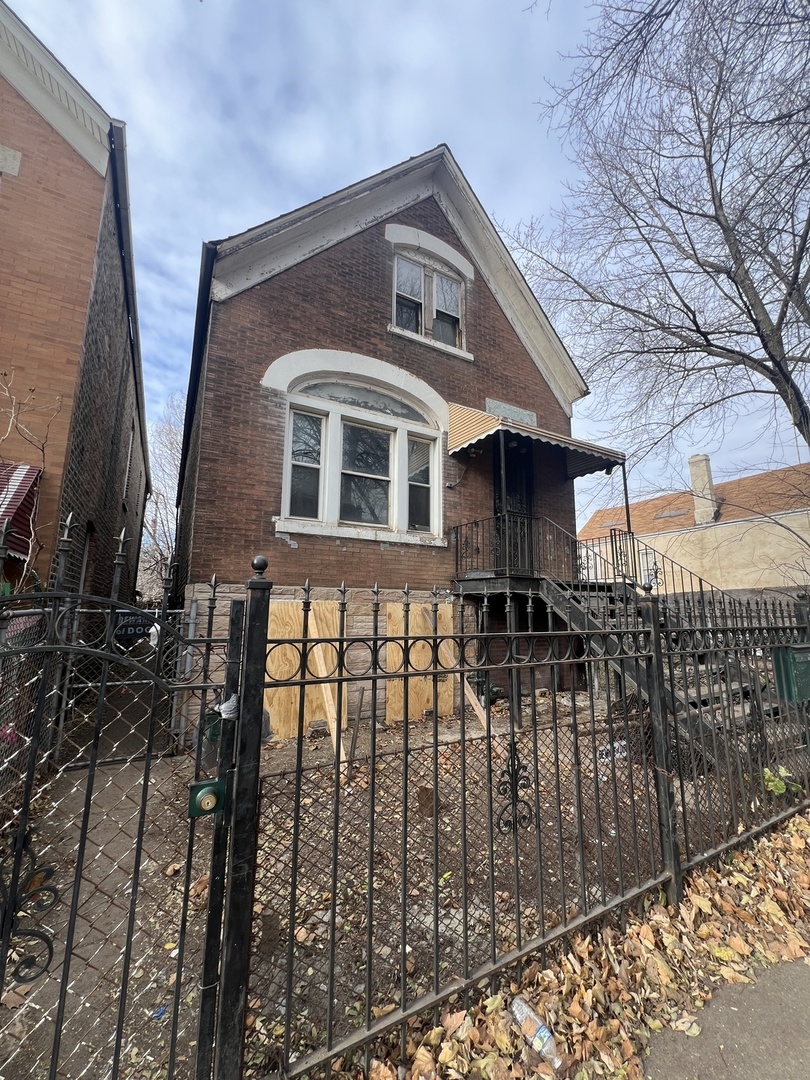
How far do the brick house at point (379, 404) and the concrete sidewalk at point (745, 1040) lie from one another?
5456 millimetres

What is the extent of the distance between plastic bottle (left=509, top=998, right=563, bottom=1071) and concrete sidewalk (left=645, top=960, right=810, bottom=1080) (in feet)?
1.26

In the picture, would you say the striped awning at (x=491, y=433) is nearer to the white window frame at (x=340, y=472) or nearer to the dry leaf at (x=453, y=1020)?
the white window frame at (x=340, y=472)

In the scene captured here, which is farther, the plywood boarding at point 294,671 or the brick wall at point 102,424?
the plywood boarding at point 294,671

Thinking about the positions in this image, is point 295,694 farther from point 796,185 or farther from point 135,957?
point 796,185

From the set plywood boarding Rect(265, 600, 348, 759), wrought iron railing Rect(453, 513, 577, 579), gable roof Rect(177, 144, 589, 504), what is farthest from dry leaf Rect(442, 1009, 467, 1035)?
gable roof Rect(177, 144, 589, 504)

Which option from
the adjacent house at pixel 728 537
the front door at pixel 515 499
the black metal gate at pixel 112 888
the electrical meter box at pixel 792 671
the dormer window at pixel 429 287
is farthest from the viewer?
the adjacent house at pixel 728 537

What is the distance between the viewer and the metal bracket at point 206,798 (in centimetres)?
162

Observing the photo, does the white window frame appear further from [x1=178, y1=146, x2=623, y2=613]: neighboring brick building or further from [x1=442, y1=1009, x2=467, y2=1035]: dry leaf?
[x1=442, y1=1009, x2=467, y2=1035]: dry leaf

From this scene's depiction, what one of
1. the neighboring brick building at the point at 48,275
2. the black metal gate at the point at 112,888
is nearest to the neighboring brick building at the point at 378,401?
the neighboring brick building at the point at 48,275

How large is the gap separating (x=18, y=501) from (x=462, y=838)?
492cm

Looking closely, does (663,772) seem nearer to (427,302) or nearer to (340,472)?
(340,472)

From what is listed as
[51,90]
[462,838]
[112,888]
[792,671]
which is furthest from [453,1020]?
[51,90]

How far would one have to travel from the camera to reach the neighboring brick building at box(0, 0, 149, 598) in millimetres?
4996

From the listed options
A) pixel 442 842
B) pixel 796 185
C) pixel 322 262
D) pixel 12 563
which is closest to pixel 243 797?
pixel 442 842
